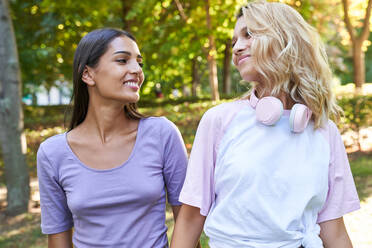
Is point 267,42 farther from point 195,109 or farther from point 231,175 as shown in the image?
point 195,109

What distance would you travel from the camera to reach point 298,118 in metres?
1.76

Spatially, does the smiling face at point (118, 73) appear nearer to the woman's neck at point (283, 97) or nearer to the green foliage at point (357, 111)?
the woman's neck at point (283, 97)

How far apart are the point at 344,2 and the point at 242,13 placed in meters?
12.4

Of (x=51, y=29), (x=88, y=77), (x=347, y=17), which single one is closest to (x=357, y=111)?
(x=347, y=17)

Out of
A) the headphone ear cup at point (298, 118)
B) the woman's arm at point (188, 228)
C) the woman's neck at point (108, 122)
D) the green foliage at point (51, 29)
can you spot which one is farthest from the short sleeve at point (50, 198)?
the green foliage at point (51, 29)

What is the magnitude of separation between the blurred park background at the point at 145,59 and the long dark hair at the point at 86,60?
7.1 inches

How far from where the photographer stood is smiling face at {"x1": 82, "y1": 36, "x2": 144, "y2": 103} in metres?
2.27

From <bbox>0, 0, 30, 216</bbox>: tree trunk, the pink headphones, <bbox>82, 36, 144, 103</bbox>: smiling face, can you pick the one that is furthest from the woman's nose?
<bbox>0, 0, 30, 216</bbox>: tree trunk

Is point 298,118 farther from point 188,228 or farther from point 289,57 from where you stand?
point 188,228

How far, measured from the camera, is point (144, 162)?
90.0 inches

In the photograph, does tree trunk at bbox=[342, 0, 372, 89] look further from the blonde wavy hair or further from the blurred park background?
the blonde wavy hair

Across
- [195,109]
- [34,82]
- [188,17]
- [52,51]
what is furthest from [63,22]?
[195,109]

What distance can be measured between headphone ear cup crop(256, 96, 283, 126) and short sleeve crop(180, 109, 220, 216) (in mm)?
213

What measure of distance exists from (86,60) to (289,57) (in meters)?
1.12
